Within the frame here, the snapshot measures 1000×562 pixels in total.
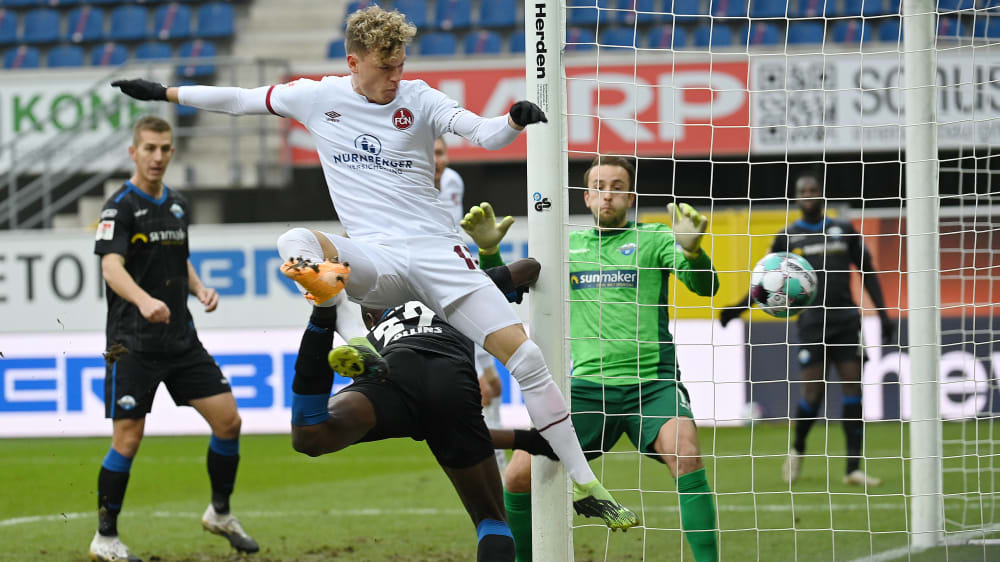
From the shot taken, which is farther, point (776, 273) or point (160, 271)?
point (160, 271)

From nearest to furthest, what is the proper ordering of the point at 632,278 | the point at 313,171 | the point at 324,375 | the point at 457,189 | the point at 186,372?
the point at 324,375 → the point at 632,278 → the point at 186,372 → the point at 457,189 → the point at 313,171

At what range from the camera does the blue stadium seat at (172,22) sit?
16.6m

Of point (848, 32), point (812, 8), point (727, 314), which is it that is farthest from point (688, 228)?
point (812, 8)

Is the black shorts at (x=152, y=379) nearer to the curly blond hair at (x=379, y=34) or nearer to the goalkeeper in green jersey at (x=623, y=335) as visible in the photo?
the goalkeeper in green jersey at (x=623, y=335)

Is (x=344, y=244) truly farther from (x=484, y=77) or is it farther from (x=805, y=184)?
(x=484, y=77)

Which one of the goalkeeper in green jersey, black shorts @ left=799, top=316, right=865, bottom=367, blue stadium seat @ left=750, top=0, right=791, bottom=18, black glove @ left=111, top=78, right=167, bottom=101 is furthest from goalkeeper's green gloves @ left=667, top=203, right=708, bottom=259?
blue stadium seat @ left=750, top=0, right=791, bottom=18

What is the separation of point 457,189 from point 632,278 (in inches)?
120

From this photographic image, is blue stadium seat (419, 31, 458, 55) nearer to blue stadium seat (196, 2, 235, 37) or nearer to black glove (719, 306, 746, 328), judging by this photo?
blue stadium seat (196, 2, 235, 37)

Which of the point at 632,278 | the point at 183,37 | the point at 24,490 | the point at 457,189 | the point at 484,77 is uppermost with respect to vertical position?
the point at 183,37

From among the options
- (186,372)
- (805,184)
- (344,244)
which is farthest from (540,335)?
(805,184)

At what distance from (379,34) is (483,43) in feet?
39.9

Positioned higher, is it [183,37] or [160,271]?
[183,37]

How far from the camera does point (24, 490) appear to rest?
8273mm

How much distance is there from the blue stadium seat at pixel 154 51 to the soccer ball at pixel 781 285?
13.1 meters
